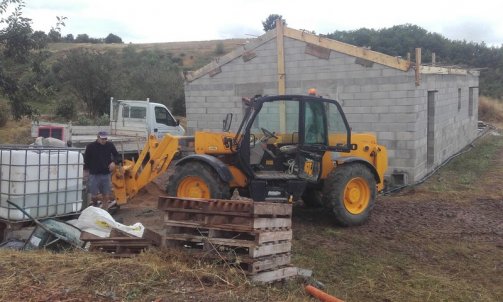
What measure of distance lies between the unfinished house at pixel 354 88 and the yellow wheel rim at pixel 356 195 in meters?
3.89

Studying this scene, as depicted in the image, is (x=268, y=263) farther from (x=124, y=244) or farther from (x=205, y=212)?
(x=124, y=244)

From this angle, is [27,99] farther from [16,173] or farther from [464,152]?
[464,152]

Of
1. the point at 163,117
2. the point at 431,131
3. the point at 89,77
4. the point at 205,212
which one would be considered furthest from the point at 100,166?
the point at 89,77

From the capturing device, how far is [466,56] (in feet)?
160

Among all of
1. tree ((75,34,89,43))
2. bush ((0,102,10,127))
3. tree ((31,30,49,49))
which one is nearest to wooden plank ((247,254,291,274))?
tree ((31,30,49,49))

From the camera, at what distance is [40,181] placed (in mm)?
7590

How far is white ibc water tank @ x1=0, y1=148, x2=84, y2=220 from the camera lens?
24.0 feet

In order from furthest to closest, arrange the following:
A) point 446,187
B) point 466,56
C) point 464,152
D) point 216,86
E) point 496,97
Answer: point 466,56 < point 496,97 < point 464,152 < point 216,86 < point 446,187

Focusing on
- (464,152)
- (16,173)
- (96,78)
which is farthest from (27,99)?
(96,78)

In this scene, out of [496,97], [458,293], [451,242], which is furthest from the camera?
[496,97]

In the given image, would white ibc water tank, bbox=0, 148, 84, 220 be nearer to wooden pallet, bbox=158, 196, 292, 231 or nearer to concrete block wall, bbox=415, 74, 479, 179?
wooden pallet, bbox=158, 196, 292, 231

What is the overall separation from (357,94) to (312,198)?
4286mm

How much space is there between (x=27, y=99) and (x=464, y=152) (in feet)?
47.7

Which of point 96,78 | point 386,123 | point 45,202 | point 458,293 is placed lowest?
point 458,293
